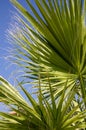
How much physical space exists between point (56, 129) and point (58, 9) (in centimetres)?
126

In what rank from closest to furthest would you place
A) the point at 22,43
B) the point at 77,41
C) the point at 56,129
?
the point at 56,129
the point at 77,41
the point at 22,43

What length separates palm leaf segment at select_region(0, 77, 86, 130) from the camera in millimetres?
2680

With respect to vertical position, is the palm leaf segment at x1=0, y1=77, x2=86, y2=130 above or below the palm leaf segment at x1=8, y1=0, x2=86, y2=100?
below

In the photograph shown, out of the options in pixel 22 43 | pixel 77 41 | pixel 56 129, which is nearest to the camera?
pixel 56 129

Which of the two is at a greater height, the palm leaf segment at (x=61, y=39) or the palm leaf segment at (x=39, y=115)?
the palm leaf segment at (x=61, y=39)

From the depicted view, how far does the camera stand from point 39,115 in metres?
2.72

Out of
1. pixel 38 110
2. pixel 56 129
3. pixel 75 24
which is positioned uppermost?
pixel 75 24

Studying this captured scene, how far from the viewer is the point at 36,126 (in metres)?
2.76

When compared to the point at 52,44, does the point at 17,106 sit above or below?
below

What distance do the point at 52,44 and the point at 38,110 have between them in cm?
93

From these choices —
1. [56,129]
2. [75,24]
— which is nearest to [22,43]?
[75,24]

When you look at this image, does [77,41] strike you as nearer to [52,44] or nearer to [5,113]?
[52,44]

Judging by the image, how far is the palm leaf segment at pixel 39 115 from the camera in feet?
8.79

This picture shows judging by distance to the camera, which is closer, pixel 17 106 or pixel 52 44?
pixel 17 106
